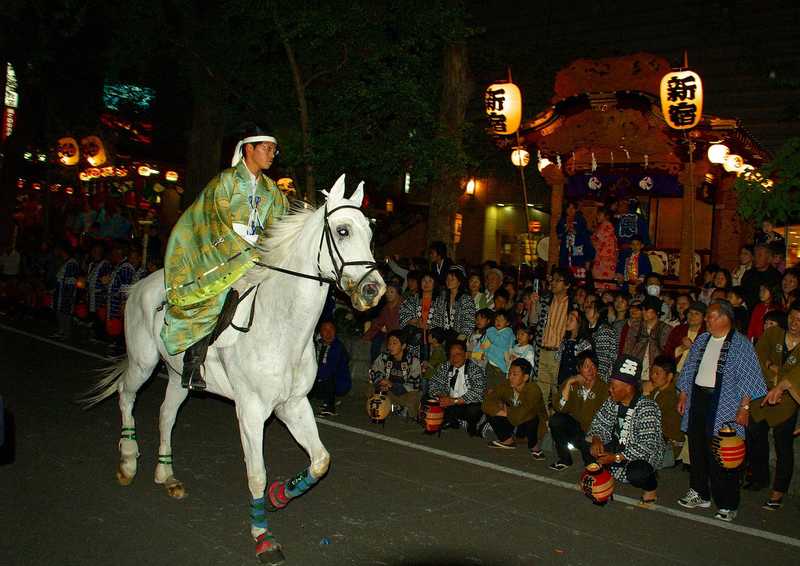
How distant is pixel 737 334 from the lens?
6.70m

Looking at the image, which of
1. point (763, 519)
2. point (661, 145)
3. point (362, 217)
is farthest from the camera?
point (661, 145)

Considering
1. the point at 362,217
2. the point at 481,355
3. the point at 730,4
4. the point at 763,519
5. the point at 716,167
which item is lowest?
the point at 763,519

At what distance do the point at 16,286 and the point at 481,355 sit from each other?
12854 mm

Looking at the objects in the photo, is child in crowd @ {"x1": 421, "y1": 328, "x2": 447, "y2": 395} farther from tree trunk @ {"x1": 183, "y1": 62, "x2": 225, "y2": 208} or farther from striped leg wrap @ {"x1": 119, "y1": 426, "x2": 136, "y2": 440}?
tree trunk @ {"x1": 183, "y1": 62, "x2": 225, "y2": 208}

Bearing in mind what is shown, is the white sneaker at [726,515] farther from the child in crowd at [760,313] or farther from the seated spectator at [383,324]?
the seated spectator at [383,324]

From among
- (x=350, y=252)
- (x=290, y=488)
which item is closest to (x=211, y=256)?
(x=350, y=252)

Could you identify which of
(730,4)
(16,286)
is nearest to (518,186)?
(730,4)

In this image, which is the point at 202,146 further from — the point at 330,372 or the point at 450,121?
the point at 330,372

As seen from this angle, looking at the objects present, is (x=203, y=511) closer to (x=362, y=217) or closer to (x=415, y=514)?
(x=415, y=514)

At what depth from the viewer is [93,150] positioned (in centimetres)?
2481

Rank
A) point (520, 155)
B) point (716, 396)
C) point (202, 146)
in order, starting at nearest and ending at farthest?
point (716, 396), point (520, 155), point (202, 146)

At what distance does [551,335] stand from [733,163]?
6.53 m

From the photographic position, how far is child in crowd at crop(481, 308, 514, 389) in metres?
9.68

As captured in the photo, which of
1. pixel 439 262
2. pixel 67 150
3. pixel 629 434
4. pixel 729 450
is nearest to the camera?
pixel 729 450
